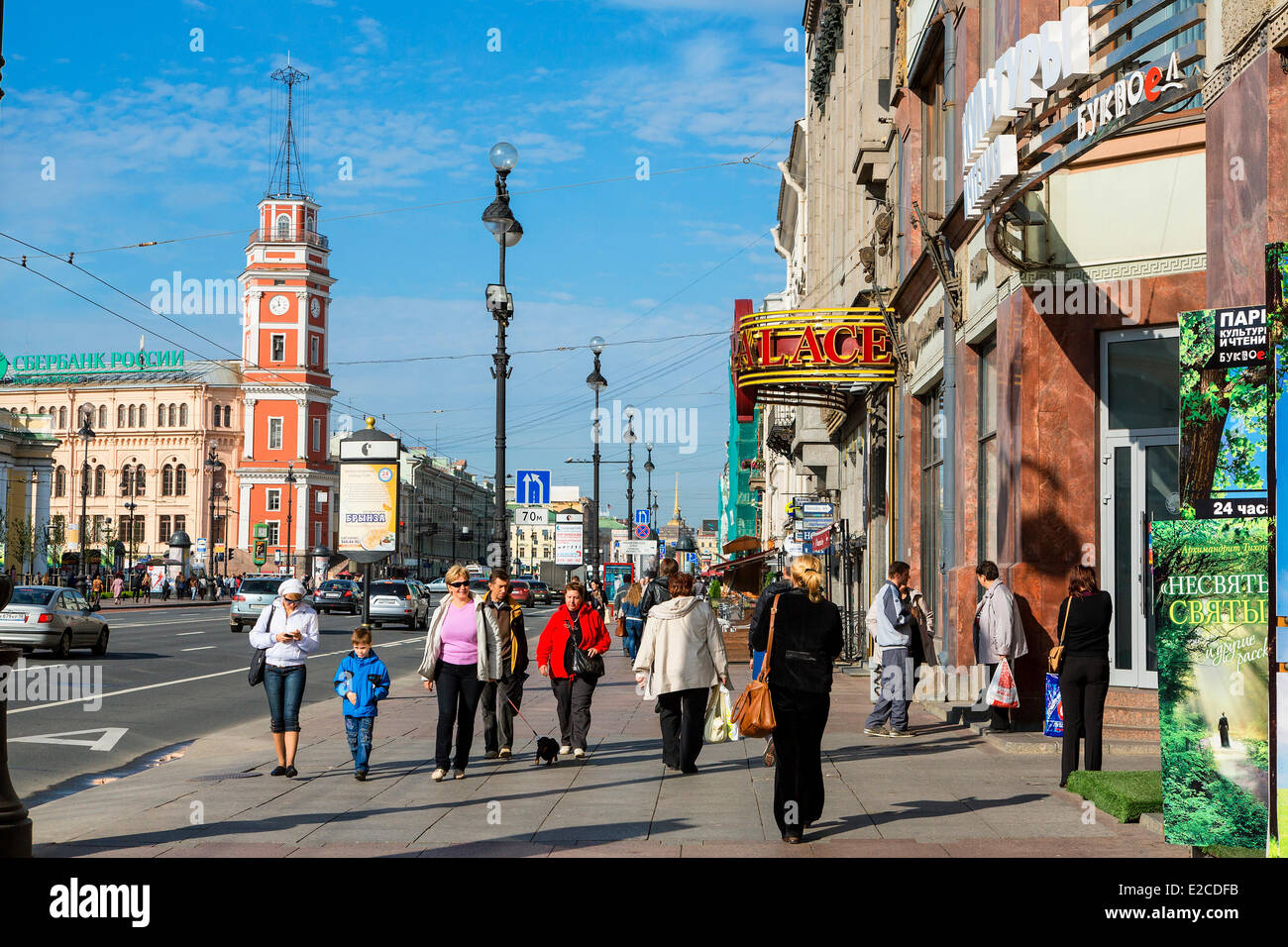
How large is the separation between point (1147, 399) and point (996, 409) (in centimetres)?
180

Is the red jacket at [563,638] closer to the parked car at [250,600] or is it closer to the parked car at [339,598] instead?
the parked car at [250,600]

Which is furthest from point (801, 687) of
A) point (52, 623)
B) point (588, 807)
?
point (52, 623)

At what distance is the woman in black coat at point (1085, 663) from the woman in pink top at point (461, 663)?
4.80m

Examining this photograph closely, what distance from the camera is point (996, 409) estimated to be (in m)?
15.7

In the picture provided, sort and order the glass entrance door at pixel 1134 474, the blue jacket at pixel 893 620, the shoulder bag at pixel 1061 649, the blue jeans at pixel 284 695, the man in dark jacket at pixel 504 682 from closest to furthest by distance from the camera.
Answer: the shoulder bag at pixel 1061 649 → the blue jeans at pixel 284 695 → the man in dark jacket at pixel 504 682 → the glass entrance door at pixel 1134 474 → the blue jacket at pixel 893 620

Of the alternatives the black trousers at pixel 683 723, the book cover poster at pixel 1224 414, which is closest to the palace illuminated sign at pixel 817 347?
the black trousers at pixel 683 723

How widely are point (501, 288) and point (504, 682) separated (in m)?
8.00

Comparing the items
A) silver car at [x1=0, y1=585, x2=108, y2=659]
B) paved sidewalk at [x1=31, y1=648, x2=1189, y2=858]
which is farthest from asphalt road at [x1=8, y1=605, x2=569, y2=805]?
paved sidewalk at [x1=31, y1=648, x2=1189, y2=858]

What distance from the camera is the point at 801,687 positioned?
9.55 meters

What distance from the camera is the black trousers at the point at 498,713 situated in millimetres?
13969

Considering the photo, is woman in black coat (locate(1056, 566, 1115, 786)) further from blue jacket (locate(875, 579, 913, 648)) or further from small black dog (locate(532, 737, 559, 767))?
small black dog (locate(532, 737, 559, 767))

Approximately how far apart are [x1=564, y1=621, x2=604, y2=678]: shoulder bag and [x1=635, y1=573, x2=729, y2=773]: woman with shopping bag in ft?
3.75

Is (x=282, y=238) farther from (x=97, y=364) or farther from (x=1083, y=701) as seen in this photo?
(x=1083, y=701)

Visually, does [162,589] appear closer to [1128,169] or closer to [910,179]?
[910,179]
